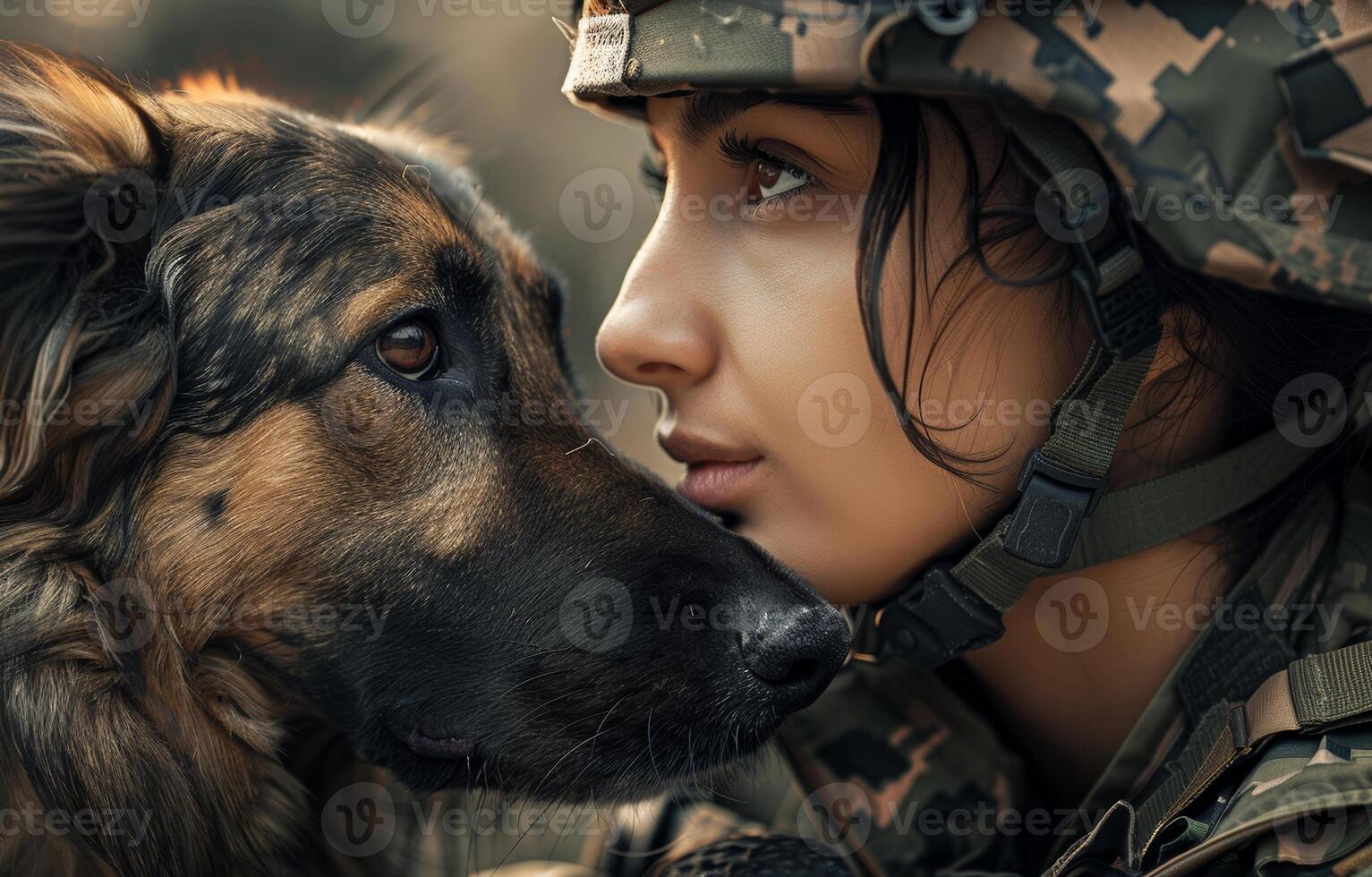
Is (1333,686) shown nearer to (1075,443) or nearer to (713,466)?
(1075,443)

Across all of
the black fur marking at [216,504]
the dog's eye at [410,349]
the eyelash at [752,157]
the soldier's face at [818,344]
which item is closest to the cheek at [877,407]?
the soldier's face at [818,344]

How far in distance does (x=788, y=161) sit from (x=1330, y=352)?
1054 mm

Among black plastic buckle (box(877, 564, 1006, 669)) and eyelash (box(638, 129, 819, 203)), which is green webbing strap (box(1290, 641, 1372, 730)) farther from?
eyelash (box(638, 129, 819, 203))

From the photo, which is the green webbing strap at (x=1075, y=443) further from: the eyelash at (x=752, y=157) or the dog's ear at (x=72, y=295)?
the dog's ear at (x=72, y=295)

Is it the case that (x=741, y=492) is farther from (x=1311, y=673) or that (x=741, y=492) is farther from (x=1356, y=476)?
(x=1356, y=476)

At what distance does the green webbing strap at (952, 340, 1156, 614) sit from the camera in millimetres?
2008

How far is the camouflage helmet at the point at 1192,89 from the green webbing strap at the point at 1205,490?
42cm

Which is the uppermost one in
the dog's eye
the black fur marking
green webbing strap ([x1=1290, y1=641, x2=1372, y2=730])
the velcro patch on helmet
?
the velcro patch on helmet

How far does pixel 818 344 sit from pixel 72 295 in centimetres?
125

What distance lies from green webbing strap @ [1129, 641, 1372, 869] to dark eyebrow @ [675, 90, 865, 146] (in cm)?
119

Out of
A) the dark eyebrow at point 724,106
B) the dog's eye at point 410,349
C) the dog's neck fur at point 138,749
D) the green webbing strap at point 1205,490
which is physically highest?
the dark eyebrow at point 724,106

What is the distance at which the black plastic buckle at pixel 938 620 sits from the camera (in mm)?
2188

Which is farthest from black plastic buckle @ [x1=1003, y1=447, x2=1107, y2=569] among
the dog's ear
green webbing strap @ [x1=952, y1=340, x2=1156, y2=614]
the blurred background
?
the dog's ear

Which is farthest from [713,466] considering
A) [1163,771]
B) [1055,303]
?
[1163,771]
